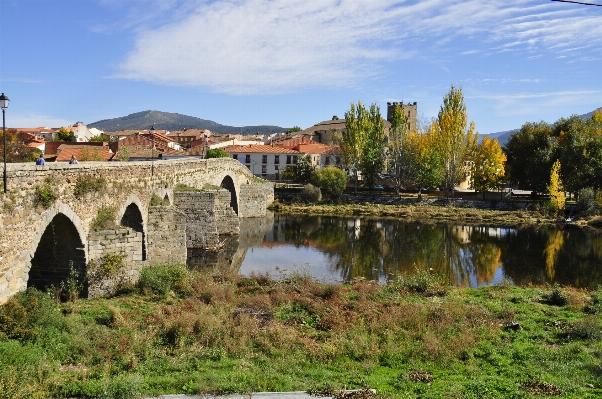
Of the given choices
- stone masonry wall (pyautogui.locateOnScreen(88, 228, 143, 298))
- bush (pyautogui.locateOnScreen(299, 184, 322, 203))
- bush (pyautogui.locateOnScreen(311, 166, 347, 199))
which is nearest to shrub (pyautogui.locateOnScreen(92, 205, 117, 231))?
stone masonry wall (pyautogui.locateOnScreen(88, 228, 143, 298))

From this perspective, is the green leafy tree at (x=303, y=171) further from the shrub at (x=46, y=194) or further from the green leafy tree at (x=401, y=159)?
the shrub at (x=46, y=194)

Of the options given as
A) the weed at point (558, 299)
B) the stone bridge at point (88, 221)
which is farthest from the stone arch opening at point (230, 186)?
the weed at point (558, 299)

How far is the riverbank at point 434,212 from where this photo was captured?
41156 mm

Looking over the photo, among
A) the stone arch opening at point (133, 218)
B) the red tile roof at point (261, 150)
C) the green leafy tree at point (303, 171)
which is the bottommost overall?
the stone arch opening at point (133, 218)

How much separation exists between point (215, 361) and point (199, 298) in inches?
208

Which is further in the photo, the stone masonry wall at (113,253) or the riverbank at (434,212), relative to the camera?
the riverbank at (434,212)

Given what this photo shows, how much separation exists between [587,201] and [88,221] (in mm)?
39134

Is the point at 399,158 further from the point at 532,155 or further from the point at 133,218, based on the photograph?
the point at 133,218

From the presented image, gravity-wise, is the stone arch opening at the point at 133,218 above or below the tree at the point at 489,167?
below

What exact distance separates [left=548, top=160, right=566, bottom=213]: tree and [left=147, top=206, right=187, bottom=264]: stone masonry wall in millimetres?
32630

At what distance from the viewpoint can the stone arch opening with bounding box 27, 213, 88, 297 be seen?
49.8 ft

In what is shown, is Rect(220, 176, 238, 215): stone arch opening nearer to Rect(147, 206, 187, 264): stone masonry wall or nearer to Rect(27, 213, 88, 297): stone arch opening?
Rect(147, 206, 187, 264): stone masonry wall

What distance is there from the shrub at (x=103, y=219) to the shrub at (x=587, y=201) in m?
37.7

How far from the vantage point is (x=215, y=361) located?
33.6ft
